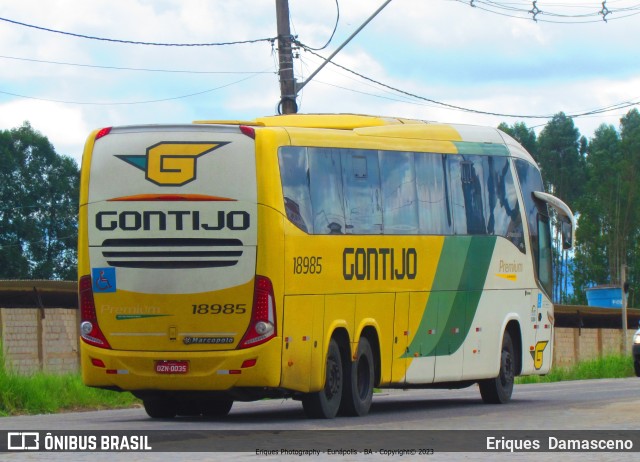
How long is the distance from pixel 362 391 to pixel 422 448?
220 inches

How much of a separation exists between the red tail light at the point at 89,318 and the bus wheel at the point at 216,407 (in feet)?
7.55

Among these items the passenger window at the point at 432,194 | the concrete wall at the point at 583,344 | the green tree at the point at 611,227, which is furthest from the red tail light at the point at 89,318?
the green tree at the point at 611,227

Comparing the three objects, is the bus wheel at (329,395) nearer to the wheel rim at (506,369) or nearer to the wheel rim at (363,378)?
the wheel rim at (363,378)

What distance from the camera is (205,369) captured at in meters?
16.7

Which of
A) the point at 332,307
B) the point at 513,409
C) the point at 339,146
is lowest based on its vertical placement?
the point at 513,409

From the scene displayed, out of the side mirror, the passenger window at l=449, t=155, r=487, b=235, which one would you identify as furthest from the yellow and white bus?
the side mirror

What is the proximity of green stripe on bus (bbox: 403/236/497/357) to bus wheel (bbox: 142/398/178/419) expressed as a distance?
3189mm

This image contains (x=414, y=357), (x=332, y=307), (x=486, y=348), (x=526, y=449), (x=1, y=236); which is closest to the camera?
(x=526, y=449)

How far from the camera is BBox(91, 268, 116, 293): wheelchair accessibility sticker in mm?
17031

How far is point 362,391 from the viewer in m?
18.9

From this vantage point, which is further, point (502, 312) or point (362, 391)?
point (502, 312)

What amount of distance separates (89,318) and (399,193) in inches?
174

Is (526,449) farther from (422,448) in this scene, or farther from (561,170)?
(561,170)

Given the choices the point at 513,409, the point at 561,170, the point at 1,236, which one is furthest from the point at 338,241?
the point at 561,170
